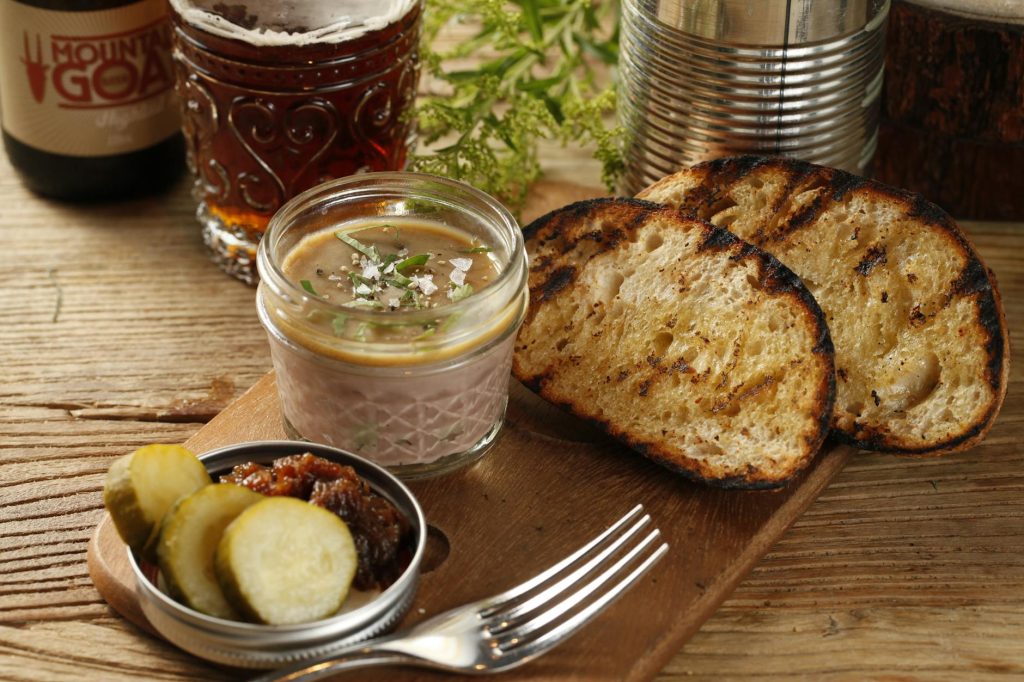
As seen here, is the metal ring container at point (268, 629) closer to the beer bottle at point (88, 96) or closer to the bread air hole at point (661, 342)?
the bread air hole at point (661, 342)

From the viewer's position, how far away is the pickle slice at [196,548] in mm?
2359

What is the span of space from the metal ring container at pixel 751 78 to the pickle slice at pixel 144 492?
5.68 ft

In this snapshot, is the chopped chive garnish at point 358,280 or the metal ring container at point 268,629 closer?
the metal ring container at point 268,629

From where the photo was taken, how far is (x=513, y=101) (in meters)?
3.97

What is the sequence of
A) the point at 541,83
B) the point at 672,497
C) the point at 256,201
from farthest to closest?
the point at 541,83 → the point at 256,201 → the point at 672,497

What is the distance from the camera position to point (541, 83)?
405cm

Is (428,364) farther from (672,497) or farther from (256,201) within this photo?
(256,201)

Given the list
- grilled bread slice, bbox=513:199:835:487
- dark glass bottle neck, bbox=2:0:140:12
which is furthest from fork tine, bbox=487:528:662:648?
dark glass bottle neck, bbox=2:0:140:12

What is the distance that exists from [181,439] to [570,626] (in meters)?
1.20

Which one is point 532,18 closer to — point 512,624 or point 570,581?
point 570,581

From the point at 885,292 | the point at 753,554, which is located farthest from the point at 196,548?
the point at 885,292

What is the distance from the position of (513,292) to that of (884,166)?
1.79 metres

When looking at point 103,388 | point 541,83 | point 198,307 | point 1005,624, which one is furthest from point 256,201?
point 1005,624

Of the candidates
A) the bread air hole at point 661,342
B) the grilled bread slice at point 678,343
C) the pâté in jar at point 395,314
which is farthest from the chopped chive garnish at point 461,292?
the bread air hole at point 661,342
